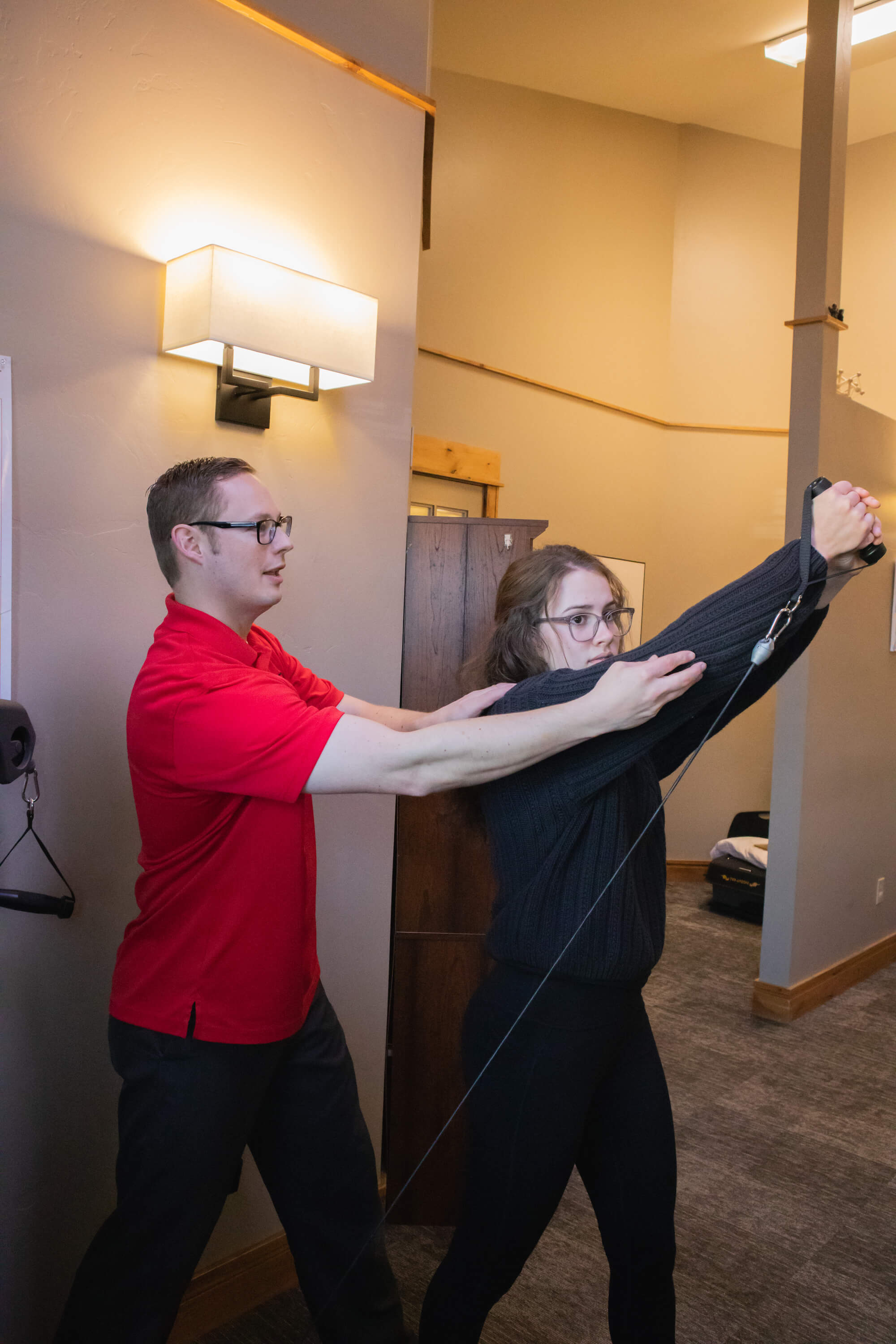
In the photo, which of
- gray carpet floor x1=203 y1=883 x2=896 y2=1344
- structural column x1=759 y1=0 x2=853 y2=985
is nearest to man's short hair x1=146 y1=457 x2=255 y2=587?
gray carpet floor x1=203 y1=883 x2=896 y2=1344

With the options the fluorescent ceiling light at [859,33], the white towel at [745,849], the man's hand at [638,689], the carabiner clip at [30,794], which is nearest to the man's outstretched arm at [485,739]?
the man's hand at [638,689]

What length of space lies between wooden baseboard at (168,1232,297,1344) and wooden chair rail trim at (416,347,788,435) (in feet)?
12.6

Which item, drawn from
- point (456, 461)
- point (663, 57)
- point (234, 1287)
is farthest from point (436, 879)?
point (663, 57)

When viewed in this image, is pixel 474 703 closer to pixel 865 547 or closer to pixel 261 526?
pixel 261 526

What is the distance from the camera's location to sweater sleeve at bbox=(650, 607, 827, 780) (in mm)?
1335

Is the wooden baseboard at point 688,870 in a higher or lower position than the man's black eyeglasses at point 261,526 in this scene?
lower

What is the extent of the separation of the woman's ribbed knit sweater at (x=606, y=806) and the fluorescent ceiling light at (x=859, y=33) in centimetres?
405

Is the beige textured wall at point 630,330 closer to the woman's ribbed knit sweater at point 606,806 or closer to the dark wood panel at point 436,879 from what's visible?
the dark wood panel at point 436,879

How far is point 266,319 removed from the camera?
172 cm

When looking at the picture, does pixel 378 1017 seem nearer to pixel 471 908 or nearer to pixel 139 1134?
pixel 471 908

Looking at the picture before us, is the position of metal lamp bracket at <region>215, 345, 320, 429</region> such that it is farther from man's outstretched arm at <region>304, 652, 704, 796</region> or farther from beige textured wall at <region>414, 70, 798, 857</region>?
beige textured wall at <region>414, 70, 798, 857</region>

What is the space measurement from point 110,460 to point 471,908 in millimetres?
1269

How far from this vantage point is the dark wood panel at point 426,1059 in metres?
2.31

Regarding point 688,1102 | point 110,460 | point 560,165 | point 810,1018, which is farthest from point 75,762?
point 560,165
